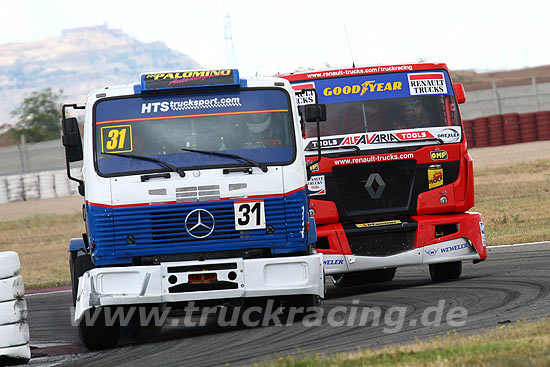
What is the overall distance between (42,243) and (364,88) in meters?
15.3

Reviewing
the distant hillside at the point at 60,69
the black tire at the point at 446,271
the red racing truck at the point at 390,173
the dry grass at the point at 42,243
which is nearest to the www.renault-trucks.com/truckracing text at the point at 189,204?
the red racing truck at the point at 390,173

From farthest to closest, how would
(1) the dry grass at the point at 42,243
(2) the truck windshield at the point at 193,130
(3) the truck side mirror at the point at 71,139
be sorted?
(1) the dry grass at the point at 42,243
(3) the truck side mirror at the point at 71,139
(2) the truck windshield at the point at 193,130

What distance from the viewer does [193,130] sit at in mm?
8648

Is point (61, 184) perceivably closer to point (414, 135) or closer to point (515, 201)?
point (515, 201)

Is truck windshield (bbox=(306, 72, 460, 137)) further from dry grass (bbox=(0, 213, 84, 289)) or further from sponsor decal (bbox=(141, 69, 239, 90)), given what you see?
dry grass (bbox=(0, 213, 84, 289))

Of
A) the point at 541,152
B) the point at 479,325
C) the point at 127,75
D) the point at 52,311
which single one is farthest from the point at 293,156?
the point at 127,75

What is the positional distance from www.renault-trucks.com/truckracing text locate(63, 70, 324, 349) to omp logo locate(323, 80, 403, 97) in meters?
2.37

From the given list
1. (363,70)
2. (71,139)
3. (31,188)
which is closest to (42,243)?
(31,188)

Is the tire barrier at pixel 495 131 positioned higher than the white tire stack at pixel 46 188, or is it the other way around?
the tire barrier at pixel 495 131

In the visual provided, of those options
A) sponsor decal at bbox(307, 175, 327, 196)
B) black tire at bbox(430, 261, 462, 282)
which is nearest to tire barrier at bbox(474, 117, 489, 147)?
black tire at bbox(430, 261, 462, 282)

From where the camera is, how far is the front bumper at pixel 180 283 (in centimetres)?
826

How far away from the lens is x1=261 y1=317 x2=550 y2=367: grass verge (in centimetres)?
579

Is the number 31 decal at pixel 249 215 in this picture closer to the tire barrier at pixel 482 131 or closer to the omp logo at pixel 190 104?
the omp logo at pixel 190 104

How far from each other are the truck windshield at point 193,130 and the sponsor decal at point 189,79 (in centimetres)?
10
